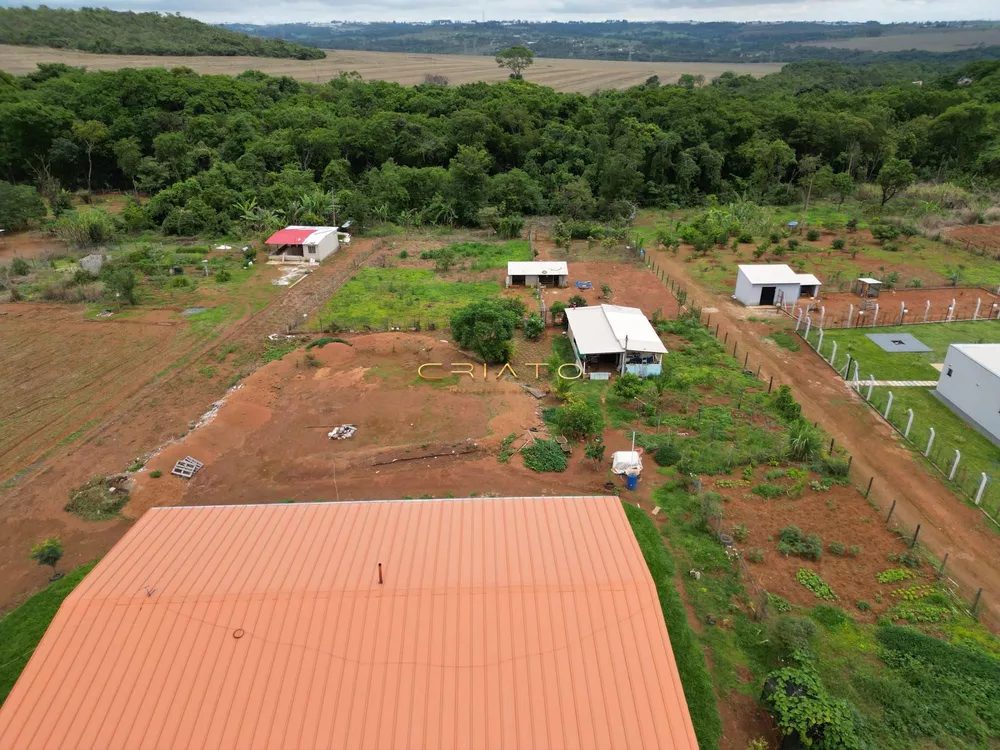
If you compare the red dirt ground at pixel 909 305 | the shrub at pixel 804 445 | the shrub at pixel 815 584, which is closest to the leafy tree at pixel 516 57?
the red dirt ground at pixel 909 305

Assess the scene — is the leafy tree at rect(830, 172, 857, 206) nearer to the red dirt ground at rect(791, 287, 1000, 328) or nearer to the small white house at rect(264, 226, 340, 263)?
the red dirt ground at rect(791, 287, 1000, 328)

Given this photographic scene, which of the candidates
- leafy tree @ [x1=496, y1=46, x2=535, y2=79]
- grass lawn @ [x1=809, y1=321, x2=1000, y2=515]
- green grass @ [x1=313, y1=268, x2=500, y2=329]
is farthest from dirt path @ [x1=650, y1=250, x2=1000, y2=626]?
leafy tree @ [x1=496, y1=46, x2=535, y2=79]

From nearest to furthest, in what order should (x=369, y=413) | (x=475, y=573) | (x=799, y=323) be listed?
(x=475, y=573), (x=369, y=413), (x=799, y=323)

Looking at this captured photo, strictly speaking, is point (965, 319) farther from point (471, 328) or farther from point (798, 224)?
point (471, 328)

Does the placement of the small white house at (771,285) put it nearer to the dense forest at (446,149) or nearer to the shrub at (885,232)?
the shrub at (885,232)

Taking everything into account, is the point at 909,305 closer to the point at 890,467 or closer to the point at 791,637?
the point at 890,467

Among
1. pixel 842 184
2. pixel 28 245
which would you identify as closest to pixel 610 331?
pixel 842 184

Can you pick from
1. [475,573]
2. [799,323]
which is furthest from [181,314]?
[799,323]

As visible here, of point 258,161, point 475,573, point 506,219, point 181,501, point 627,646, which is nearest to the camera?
point 627,646
